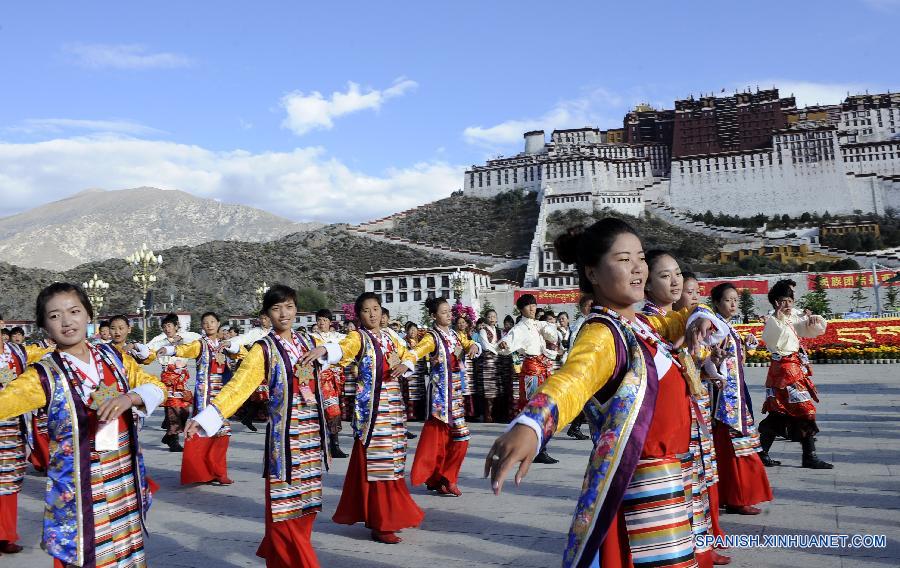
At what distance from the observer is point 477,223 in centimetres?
8075

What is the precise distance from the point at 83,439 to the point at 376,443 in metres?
2.18

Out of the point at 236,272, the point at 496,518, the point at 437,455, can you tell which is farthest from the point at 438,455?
the point at 236,272

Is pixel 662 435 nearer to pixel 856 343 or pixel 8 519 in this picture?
pixel 8 519

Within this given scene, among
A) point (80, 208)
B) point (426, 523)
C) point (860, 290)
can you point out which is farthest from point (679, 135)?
point (80, 208)

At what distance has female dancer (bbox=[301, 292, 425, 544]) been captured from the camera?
5055 millimetres

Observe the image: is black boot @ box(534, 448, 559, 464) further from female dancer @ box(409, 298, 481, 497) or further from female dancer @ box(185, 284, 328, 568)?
female dancer @ box(185, 284, 328, 568)

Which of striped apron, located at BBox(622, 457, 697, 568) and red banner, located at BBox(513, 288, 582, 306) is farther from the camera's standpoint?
red banner, located at BBox(513, 288, 582, 306)

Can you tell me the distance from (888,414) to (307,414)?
8.11m

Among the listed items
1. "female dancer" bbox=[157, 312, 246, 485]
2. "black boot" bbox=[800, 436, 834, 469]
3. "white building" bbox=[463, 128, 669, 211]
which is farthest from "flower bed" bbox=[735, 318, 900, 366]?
"white building" bbox=[463, 128, 669, 211]

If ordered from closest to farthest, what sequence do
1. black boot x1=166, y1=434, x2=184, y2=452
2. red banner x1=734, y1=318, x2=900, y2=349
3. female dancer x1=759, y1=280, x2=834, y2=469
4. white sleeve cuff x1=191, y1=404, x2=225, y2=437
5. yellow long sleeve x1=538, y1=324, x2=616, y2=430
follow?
1. yellow long sleeve x1=538, y1=324, x2=616, y2=430
2. white sleeve cuff x1=191, y1=404, x2=225, y2=437
3. female dancer x1=759, y1=280, x2=834, y2=469
4. black boot x1=166, y1=434, x2=184, y2=452
5. red banner x1=734, y1=318, x2=900, y2=349

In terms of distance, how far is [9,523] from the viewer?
16.5ft

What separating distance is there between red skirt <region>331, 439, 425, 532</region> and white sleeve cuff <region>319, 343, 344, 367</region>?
2.97ft

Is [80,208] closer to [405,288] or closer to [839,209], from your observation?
[405,288]

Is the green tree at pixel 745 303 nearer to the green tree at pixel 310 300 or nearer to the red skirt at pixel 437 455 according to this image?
the green tree at pixel 310 300
